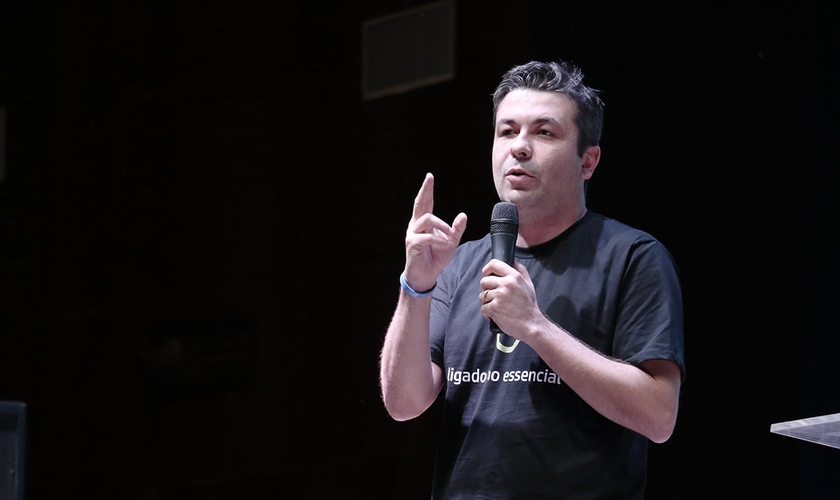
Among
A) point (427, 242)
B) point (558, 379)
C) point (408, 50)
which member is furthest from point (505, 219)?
point (408, 50)

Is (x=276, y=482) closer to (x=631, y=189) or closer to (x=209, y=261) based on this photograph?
(x=209, y=261)

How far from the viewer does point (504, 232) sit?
62.1 inches

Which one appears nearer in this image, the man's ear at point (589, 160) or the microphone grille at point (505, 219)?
the microphone grille at point (505, 219)

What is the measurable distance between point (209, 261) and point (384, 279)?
647 mm

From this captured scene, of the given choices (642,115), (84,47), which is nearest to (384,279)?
(642,115)

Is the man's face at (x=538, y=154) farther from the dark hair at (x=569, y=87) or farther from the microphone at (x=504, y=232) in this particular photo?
the microphone at (x=504, y=232)

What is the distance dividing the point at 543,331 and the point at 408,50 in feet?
5.13

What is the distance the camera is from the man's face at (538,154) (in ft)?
5.65

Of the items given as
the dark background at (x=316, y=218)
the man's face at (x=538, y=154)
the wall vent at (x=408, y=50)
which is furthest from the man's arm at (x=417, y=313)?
the wall vent at (x=408, y=50)

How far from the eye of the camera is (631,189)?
7.40 ft

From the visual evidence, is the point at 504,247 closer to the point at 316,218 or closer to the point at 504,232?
the point at 504,232

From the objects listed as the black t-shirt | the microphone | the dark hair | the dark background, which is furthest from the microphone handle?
the dark background

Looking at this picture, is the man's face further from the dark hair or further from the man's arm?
the man's arm

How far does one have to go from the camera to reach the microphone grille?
158 cm
